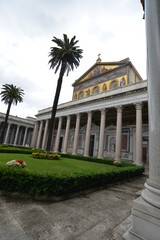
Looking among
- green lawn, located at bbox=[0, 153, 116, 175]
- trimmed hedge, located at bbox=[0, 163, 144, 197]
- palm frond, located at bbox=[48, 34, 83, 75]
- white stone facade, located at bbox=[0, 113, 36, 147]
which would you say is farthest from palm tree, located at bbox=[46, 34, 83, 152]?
white stone facade, located at bbox=[0, 113, 36, 147]

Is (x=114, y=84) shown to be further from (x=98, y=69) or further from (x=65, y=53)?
(x=65, y=53)

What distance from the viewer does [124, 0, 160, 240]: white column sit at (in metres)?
2.12

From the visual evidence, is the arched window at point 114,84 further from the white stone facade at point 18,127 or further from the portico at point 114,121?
the white stone facade at point 18,127

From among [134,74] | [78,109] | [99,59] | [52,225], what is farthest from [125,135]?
[52,225]

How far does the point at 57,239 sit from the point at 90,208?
5.57 ft

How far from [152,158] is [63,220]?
8.22 feet

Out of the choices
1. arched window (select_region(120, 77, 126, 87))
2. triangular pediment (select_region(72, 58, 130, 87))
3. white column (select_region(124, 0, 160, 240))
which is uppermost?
triangular pediment (select_region(72, 58, 130, 87))

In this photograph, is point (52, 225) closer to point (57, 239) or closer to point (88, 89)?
point (57, 239)

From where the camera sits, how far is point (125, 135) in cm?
2173

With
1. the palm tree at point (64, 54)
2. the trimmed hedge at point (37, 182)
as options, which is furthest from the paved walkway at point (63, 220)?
the palm tree at point (64, 54)

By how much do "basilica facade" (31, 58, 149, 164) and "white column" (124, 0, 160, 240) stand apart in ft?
41.4

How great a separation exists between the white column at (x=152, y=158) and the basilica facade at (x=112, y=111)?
41.4ft

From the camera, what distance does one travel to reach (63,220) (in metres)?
2.97

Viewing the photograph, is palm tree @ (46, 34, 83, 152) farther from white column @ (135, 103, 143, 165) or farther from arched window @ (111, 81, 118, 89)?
white column @ (135, 103, 143, 165)
